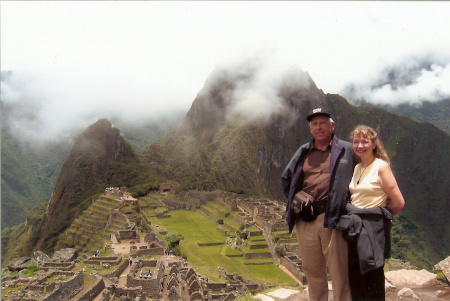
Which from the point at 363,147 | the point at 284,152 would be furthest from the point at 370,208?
the point at 284,152

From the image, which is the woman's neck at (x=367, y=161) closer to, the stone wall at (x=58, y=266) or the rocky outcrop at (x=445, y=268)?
the rocky outcrop at (x=445, y=268)

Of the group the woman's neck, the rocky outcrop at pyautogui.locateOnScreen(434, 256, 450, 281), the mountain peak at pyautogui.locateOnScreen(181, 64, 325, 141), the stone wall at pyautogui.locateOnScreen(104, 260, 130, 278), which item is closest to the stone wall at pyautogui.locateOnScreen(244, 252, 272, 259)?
the stone wall at pyautogui.locateOnScreen(104, 260, 130, 278)

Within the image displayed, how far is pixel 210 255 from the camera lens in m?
28.0

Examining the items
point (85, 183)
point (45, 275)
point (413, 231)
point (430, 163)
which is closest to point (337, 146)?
point (45, 275)

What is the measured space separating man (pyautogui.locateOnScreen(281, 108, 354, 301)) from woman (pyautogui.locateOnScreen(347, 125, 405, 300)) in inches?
3.8

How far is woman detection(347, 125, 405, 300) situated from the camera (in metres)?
3.91

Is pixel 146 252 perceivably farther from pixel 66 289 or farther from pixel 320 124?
pixel 320 124

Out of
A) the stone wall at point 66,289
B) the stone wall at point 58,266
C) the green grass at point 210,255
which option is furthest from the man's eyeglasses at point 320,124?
the green grass at point 210,255

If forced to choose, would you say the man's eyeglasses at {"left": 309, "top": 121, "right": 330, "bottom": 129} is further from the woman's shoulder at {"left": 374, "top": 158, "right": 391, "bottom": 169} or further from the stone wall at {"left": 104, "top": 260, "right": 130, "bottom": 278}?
the stone wall at {"left": 104, "top": 260, "right": 130, "bottom": 278}

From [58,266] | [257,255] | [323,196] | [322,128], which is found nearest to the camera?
[323,196]

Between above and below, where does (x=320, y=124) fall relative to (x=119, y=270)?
above

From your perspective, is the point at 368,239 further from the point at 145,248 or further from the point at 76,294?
the point at 145,248

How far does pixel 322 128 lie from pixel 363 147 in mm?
483

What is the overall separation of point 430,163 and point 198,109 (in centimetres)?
7823
